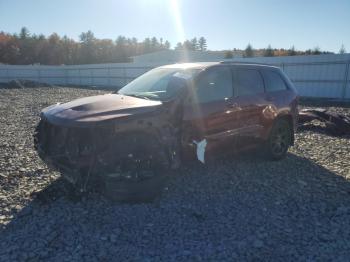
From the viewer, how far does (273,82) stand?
6.77m

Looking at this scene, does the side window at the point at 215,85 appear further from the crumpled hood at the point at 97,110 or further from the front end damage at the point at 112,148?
the crumpled hood at the point at 97,110

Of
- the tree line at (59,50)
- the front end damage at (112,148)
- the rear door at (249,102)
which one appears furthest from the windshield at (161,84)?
the tree line at (59,50)

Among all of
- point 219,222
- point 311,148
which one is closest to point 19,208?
point 219,222

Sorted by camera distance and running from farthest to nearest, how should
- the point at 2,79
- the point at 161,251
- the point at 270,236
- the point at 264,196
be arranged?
the point at 2,79 < the point at 264,196 < the point at 270,236 < the point at 161,251

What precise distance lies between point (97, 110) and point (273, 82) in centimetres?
371

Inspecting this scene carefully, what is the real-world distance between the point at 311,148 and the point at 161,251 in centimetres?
544

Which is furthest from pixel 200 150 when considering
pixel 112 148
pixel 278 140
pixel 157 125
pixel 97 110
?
pixel 278 140

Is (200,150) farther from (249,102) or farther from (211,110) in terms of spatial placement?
(249,102)

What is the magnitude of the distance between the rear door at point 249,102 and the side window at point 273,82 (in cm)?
21

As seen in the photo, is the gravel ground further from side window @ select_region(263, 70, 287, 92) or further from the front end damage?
side window @ select_region(263, 70, 287, 92)

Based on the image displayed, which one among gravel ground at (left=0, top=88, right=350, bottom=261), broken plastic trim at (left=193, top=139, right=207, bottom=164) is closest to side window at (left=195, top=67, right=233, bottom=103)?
broken plastic trim at (left=193, top=139, right=207, bottom=164)

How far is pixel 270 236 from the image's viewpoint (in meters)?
3.95

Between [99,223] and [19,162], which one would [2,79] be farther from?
[99,223]

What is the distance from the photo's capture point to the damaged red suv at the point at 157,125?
434 centimetres
